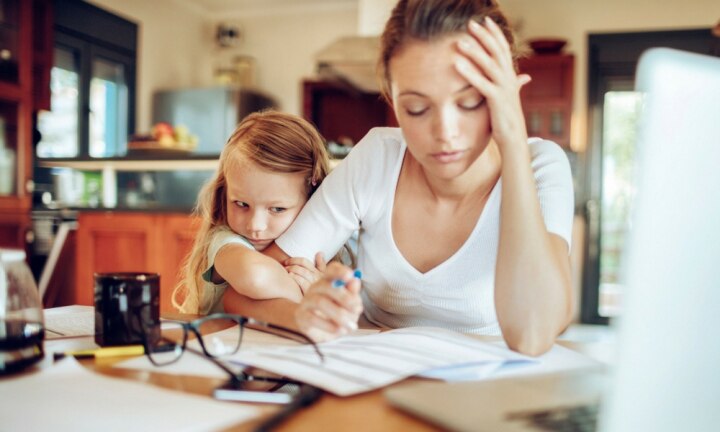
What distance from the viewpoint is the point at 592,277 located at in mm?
5031

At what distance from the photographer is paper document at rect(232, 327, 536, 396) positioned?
2.01 ft

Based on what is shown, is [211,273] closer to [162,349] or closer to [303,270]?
[303,270]

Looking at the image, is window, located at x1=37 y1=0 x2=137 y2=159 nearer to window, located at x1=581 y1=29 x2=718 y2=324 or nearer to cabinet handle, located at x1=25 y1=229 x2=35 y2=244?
cabinet handle, located at x1=25 y1=229 x2=35 y2=244

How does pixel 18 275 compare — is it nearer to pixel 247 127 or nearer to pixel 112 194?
pixel 247 127

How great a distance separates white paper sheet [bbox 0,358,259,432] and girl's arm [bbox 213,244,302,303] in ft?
1.16

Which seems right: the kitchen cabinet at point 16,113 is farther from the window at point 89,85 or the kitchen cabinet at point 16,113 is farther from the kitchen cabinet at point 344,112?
the kitchen cabinet at point 344,112

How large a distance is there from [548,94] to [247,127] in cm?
402

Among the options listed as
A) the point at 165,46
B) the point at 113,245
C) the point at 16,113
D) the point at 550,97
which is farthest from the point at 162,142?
the point at 550,97

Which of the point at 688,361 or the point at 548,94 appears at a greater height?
the point at 548,94

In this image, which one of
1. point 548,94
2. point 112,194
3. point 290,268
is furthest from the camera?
point 548,94

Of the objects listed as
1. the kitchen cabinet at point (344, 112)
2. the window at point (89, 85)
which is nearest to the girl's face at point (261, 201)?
→ the window at point (89, 85)

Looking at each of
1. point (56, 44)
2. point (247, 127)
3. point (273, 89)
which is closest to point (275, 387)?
point (247, 127)

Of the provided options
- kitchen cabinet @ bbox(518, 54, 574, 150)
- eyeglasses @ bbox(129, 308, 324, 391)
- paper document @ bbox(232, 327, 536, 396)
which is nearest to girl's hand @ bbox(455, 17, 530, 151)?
paper document @ bbox(232, 327, 536, 396)

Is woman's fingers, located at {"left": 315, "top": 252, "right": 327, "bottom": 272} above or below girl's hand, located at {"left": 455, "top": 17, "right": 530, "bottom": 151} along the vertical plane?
below
